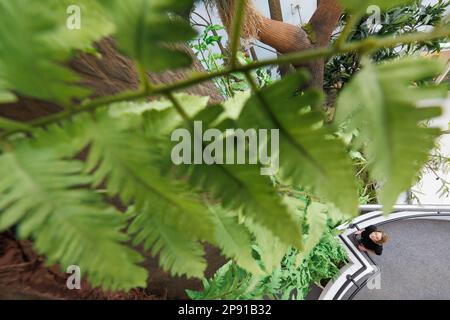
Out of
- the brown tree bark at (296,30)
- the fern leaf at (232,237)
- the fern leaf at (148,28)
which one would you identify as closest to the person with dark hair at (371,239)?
the brown tree bark at (296,30)

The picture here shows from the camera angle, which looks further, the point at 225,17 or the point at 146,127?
the point at 225,17

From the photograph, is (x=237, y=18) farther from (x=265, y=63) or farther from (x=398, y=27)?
(x=398, y=27)

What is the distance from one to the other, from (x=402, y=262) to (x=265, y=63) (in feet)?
11.0

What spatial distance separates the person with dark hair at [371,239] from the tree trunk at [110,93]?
165 centimetres

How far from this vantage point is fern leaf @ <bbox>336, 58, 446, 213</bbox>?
0.23 metres

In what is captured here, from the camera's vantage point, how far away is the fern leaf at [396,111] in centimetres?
23

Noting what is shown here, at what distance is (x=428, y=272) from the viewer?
2.91 meters

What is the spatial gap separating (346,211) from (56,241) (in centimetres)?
26

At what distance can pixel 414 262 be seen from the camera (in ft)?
9.99

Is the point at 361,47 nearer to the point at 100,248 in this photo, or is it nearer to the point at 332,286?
the point at 100,248

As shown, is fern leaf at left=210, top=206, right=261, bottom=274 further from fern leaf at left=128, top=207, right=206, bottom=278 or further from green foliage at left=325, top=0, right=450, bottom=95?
green foliage at left=325, top=0, right=450, bottom=95

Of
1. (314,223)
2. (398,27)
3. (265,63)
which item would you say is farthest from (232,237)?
(398,27)
